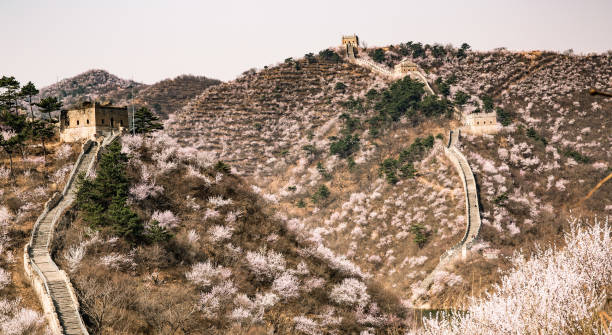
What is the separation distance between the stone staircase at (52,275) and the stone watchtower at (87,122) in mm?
8863

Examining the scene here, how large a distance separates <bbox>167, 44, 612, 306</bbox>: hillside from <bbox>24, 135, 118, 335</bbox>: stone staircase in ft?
109

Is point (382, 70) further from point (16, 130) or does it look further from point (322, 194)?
point (16, 130)

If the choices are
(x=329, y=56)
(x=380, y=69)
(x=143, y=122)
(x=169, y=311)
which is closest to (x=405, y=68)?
(x=380, y=69)

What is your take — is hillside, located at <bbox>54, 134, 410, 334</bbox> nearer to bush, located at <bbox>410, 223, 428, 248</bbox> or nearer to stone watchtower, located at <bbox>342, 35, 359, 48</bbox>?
bush, located at <bbox>410, 223, 428, 248</bbox>

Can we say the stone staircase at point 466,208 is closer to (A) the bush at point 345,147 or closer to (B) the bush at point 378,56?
(A) the bush at point 345,147

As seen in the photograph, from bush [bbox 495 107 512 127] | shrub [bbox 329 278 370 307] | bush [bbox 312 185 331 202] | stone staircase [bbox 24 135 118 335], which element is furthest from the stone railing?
stone staircase [bbox 24 135 118 335]

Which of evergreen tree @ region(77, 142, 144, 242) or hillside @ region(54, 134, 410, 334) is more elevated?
evergreen tree @ region(77, 142, 144, 242)

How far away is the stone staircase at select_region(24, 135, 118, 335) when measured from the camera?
3256cm

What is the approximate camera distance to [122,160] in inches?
2094

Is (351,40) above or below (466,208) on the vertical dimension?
above

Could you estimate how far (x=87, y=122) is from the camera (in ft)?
191

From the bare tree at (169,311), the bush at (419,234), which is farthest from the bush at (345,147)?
the bare tree at (169,311)

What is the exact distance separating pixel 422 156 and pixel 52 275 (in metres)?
74.0

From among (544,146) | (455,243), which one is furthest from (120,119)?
(544,146)
